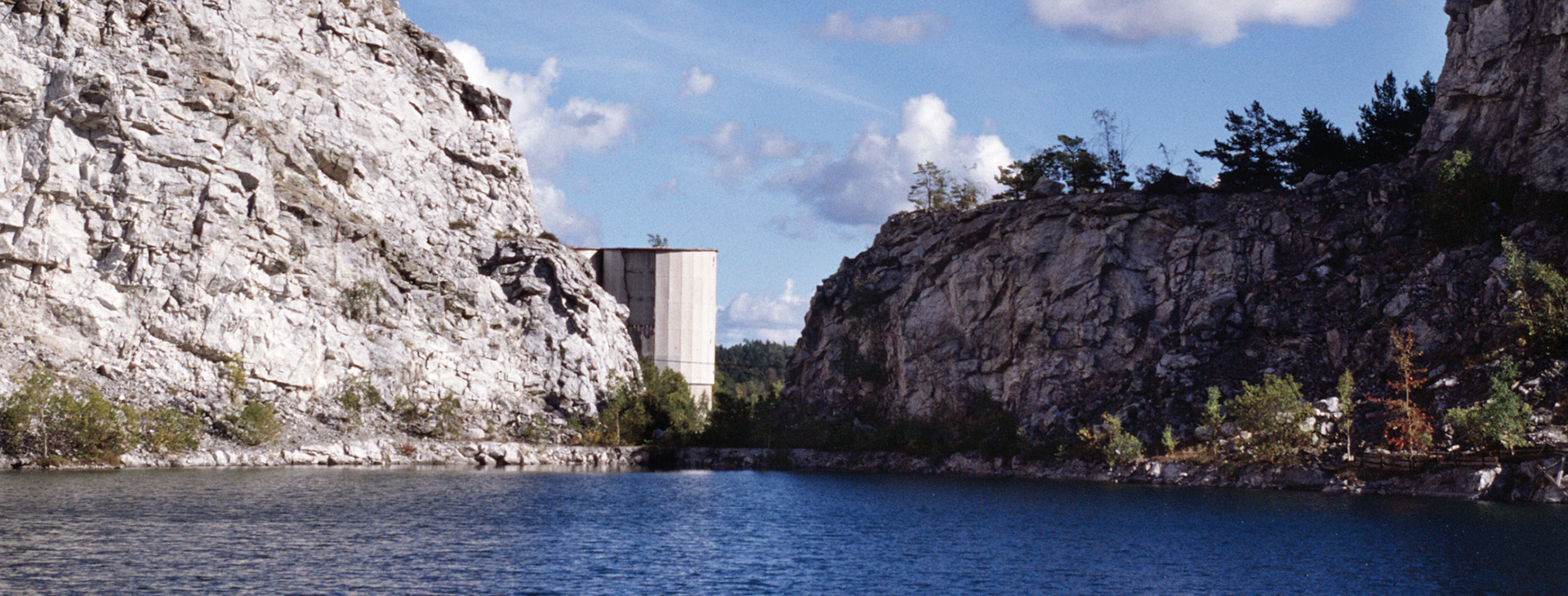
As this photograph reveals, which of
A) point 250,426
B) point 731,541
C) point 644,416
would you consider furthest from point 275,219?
point 731,541

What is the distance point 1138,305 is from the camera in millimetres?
82438

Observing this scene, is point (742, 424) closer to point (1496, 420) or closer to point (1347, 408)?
point (1347, 408)

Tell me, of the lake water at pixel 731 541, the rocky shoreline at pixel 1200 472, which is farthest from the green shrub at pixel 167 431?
the rocky shoreline at pixel 1200 472

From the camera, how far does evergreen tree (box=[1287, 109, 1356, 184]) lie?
3334 inches

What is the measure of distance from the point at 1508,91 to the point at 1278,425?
85.3 ft

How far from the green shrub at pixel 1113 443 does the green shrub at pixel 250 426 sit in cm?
4934

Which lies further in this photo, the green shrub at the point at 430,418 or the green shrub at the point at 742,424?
the green shrub at the point at 742,424

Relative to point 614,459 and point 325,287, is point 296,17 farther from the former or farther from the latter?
point 614,459

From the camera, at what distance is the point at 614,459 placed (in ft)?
301

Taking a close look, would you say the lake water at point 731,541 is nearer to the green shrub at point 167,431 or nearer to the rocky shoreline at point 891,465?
the rocky shoreline at point 891,465

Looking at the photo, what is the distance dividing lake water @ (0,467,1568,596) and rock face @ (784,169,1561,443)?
18.2 meters

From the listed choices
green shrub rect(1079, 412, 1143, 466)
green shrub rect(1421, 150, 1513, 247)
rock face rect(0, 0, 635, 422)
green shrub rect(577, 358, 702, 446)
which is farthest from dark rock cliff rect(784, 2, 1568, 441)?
rock face rect(0, 0, 635, 422)

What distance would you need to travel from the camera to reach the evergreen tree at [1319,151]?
278 feet

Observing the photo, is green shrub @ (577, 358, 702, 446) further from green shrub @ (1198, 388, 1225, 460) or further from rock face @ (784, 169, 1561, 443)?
green shrub @ (1198, 388, 1225, 460)
